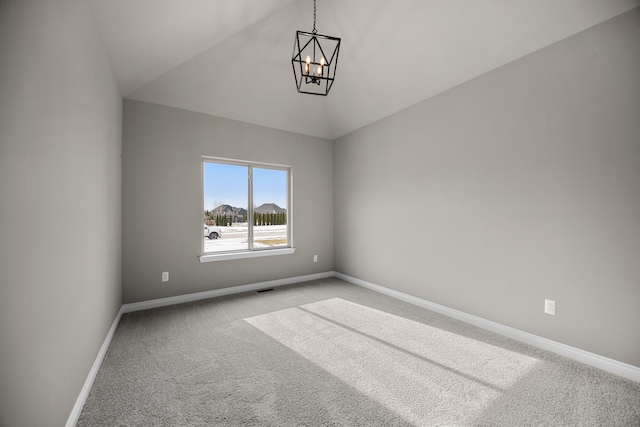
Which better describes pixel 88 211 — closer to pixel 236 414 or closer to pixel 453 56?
pixel 236 414

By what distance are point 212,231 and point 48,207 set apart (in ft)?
8.90

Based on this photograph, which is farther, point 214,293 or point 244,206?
point 244,206

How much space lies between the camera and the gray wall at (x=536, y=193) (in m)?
2.02

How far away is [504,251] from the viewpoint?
2.69 m

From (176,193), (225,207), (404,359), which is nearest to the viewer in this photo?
(404,359)

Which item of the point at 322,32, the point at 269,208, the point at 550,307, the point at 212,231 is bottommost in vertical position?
the point at 550,307

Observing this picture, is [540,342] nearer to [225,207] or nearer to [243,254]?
[243,254]

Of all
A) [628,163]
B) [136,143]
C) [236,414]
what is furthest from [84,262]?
[628,163]

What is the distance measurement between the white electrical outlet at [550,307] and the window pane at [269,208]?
11.3 ft

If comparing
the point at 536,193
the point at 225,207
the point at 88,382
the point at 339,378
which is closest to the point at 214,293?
the point at 225,207

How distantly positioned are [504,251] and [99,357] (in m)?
3.73

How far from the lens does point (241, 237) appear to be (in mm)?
4250

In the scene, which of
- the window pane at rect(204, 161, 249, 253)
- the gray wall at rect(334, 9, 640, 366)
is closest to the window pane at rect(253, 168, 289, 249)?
the window pane at rect(204, 161, 249, 253)

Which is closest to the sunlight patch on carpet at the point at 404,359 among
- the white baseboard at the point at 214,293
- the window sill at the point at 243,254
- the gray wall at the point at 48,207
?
the white baseboard at the point at 214,293
